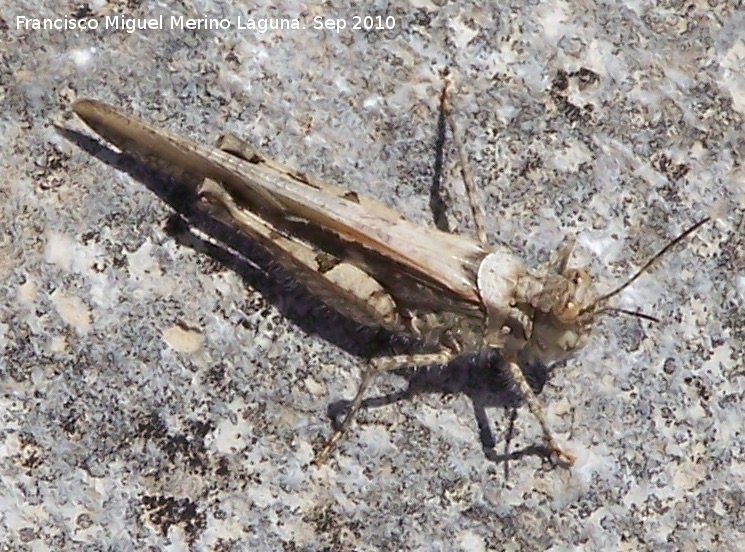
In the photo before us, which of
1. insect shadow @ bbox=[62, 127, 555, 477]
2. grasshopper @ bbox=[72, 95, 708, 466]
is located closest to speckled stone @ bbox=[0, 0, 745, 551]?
insect shadow @ bbox=[62, 127, 555, 477]

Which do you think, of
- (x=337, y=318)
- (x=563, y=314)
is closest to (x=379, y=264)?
(x=337, y=318)

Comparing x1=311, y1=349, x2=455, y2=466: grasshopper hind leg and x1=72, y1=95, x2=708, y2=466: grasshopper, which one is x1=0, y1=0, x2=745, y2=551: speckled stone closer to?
x1=311, y1=349, x2=455, y2=466: grasshopper hind leg

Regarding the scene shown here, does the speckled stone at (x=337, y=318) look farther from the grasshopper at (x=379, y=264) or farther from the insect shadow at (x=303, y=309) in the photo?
the grasshopper at (x=379, y=264)

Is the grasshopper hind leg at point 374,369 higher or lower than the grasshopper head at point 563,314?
lower

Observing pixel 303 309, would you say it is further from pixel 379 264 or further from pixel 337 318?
pixel 379 264

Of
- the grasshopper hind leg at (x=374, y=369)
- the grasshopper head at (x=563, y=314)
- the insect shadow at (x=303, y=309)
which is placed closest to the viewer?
the grasshopper head at (x=563, y=314)

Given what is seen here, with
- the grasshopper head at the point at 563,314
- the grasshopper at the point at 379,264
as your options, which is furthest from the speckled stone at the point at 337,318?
the grasshopper head at the point at 563,314

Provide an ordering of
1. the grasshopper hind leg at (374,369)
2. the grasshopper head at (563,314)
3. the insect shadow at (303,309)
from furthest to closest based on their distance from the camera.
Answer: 1. the insect shadow at (303,309)
2. the grasshopper hind leg at (374,369)
3. the grasshopper head at (563,314)
